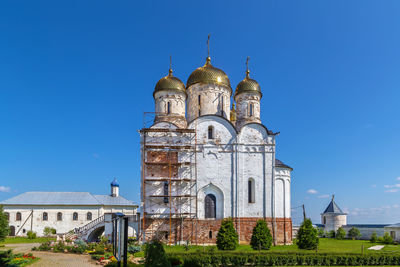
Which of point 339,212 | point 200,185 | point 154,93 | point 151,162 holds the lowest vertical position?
point 339,212

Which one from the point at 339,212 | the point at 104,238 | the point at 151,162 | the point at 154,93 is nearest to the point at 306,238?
the point at 151,162

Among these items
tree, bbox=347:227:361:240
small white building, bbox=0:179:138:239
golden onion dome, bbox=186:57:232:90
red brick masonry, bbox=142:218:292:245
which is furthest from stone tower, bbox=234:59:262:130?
tree, bbox=347:227:361:240

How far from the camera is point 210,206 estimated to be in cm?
2311

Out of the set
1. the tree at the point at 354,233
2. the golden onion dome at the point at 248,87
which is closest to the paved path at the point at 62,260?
the golden onion dome at the point at 248,87

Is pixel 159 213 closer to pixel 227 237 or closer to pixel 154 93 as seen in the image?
pixel 227 237

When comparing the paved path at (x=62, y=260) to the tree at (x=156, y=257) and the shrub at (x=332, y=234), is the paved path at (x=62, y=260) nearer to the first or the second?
the tree at (x=156, y=257)

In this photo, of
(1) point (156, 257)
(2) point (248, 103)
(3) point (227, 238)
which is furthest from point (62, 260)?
(2) point (248, 103)

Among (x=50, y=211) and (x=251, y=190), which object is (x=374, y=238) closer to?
(x=251, y=190)

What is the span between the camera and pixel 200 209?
22.8m

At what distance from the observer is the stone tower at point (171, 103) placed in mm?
25125

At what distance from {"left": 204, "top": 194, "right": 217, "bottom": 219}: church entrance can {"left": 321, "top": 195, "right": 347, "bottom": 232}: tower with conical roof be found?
2280cm

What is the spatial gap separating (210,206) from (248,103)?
9.26 metres

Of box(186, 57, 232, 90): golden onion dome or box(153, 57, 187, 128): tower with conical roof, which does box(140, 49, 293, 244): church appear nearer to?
box(153, 57, 187, 128): tower with conical roof

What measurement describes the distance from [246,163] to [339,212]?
73.6 feet
